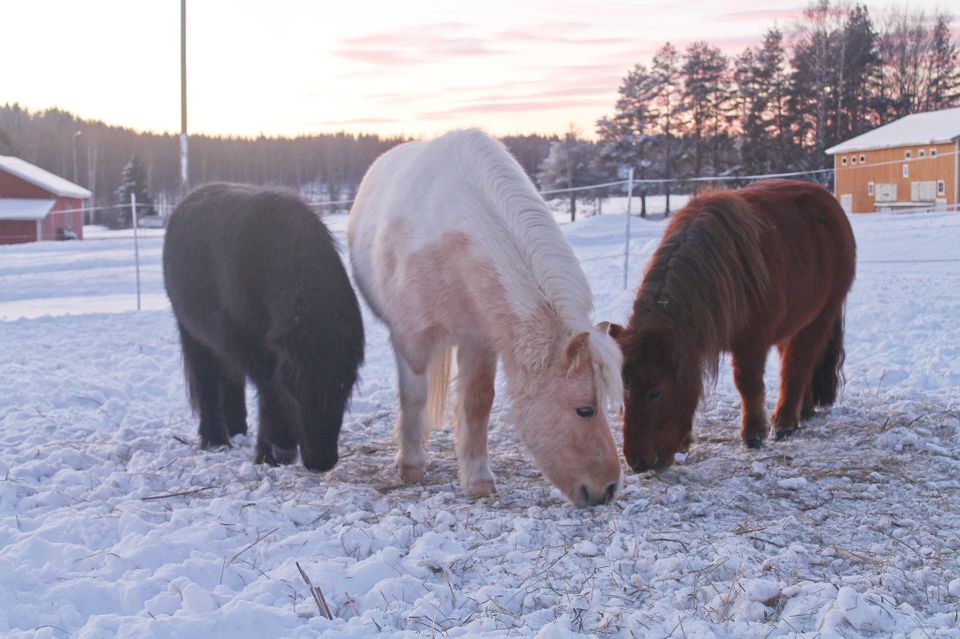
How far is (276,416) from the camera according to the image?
4.64 meters

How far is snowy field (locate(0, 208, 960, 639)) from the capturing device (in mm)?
2740

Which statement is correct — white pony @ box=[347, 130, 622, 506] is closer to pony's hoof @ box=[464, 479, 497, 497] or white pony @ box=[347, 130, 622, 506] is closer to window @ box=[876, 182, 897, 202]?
pony's hoof @ box=[464, 479, 497, 497]

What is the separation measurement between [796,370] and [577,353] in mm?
2637

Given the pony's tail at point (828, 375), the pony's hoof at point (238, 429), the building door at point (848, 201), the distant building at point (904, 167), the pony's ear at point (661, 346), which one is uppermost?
the distant building at point (904, 167)

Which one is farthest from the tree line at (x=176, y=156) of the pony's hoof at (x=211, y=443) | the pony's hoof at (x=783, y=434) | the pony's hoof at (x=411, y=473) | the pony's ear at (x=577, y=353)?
the pony's ear at (x=577, y=353)

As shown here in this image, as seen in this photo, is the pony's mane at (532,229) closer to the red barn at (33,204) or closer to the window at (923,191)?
the window at (923,191)

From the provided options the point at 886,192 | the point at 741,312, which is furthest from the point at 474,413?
the point at 886,192

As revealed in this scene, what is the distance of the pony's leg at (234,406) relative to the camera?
5.57 m

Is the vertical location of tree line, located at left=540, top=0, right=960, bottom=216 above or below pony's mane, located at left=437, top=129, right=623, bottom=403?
above

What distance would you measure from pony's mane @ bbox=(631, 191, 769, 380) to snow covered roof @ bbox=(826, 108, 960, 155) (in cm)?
3026

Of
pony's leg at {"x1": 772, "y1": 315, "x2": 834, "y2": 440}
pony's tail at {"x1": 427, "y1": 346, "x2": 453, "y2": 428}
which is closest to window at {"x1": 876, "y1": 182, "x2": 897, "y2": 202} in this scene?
pony's leg at {"x1": 772, "y1": 315, "x2": 834, "y2": 440}

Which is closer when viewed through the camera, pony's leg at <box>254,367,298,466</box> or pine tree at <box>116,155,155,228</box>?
pony's leg at <box>254,367,298,466</box>

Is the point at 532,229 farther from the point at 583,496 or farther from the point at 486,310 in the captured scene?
the point at 583,496

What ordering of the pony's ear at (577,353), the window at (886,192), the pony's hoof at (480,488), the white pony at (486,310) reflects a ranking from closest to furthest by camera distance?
the pony's ear at (577,353), the white pony at (486,310), the pony's hoof at (480,488), the window at (886,192)
